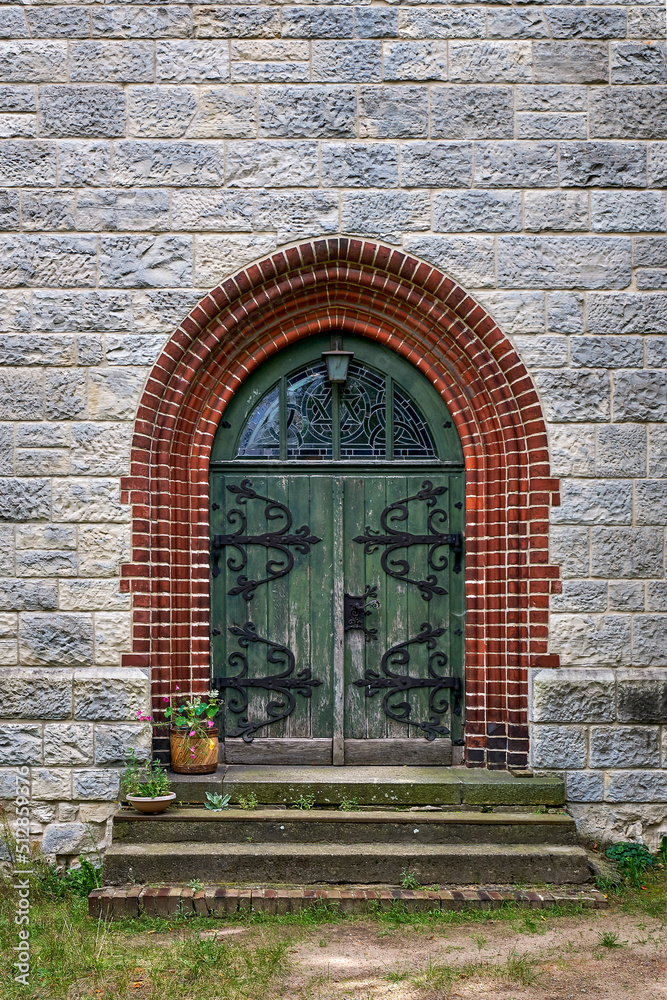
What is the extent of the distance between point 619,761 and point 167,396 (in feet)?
12.0

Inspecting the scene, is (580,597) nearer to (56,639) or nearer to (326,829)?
(326,829)

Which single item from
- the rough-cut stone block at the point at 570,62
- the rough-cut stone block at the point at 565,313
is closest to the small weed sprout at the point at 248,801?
the rough-cut stone block at the point at 565,313

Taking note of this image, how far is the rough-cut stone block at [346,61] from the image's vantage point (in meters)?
5.74

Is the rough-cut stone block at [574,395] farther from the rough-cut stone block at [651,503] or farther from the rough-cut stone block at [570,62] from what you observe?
the rough-cut stone block at [570,62]

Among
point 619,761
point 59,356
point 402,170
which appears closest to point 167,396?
point 59,356

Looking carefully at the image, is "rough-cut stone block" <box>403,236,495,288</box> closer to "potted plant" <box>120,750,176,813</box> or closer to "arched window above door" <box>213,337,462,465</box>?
"arched window above door" <box>213,337,462,465</box>

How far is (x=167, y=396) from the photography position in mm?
5758

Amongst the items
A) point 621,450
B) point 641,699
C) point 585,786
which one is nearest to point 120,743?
point 585,786

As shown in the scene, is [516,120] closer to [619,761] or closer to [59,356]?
[59,356]

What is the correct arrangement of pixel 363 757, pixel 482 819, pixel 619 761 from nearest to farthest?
pixel 482 819
pixel 619 761
pixel 363 757

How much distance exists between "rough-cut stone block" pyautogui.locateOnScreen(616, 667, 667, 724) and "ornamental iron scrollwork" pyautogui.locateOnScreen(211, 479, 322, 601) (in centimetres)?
217

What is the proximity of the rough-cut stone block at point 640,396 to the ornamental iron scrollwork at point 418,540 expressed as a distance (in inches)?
49.5

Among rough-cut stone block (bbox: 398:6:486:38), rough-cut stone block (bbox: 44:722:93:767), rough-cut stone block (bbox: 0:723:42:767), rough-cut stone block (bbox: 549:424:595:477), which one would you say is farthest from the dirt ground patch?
rough-cut stone block (bbox: 398:6:486:38)

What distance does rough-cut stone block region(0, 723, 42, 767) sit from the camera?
18.2 feet
